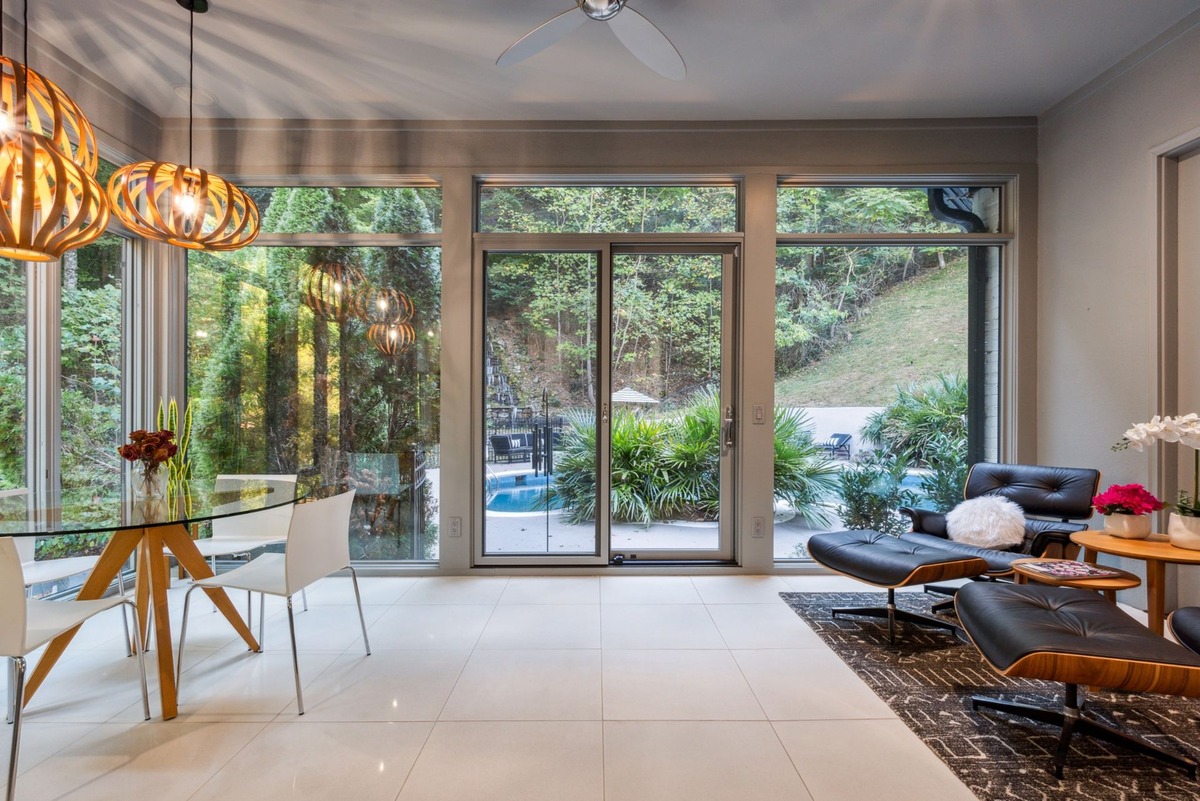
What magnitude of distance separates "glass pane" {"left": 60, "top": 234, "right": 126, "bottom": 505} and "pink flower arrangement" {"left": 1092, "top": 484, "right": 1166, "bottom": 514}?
16.5ft

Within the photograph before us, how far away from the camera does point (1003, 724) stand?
6.63 ft

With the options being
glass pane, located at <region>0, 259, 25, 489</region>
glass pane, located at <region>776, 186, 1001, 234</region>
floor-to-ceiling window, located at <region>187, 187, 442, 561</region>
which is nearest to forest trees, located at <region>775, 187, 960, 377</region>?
glass pane, located at <region>776, 186, 1001, 234</region>

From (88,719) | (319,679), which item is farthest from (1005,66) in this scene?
(88,719)

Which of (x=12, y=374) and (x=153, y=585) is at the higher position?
(x=12, y=374)

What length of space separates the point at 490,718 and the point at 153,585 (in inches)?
55.2

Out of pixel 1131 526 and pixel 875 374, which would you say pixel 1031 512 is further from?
pixel 875 374

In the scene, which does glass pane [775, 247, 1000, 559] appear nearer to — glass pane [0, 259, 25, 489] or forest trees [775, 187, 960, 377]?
forest trees [775, 187, 960, 377]

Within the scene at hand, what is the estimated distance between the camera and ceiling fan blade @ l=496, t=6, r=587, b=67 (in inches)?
94.0

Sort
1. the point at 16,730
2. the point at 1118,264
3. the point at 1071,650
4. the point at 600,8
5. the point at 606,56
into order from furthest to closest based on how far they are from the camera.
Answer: the point at 1118,264, the point at 606,56, the point at 600,8, the point at 1071,650, the point at 16,730

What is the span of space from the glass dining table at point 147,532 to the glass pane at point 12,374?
76 cm

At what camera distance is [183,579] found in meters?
3.71

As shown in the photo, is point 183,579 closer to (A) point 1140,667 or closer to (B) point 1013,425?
(A) point 1140,667

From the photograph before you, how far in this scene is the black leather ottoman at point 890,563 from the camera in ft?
8.40

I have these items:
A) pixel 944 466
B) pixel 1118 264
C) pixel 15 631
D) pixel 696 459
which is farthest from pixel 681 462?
pixel 15 631
